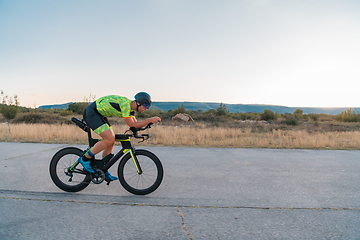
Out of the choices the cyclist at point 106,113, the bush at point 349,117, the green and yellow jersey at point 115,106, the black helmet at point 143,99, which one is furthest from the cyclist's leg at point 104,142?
the bush at point 349,117

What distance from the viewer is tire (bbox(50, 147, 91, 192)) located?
14.6 ft

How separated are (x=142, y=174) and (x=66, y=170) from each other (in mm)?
1373

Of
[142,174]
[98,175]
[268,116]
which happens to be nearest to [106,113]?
[98,175]

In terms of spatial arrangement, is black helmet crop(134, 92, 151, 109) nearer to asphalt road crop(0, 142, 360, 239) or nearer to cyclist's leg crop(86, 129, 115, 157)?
cyclist's leg crop(86, 129, 115, 157)

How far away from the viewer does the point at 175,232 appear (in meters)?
3.00

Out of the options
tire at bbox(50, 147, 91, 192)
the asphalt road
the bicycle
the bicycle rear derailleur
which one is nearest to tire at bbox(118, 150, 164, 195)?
the bicycle

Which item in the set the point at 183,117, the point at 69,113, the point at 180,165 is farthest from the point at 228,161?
the point at 69,113

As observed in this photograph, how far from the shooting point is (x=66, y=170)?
4527 millimetres

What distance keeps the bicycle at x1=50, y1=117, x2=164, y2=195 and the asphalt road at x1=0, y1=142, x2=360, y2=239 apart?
18 cm

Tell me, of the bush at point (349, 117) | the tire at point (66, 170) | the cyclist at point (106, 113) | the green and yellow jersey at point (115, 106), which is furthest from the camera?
the bush at point (349, 117)

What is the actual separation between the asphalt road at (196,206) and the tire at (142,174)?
18cm

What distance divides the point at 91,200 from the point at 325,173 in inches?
209

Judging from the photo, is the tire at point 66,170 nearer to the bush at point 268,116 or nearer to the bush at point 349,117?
the bush at point 268,116

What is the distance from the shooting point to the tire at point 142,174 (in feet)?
14.1
